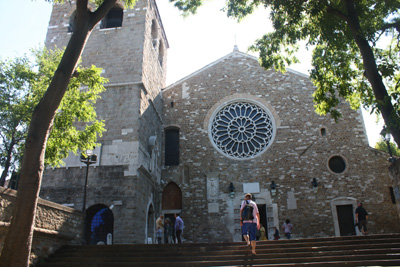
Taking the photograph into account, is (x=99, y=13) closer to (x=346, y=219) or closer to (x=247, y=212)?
(x=247, y=212)

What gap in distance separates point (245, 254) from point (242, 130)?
10.7 m

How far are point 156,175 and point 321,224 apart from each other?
27.3 ft

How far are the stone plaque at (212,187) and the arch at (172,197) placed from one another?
59.9 inches

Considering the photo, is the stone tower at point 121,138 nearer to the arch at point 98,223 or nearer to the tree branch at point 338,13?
the arch at point 98,223

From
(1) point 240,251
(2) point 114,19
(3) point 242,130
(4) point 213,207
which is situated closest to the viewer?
(1) point 240,251

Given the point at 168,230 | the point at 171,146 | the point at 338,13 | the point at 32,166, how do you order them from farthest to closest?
the point at 171,146 < the point at 168,230 < the point at 338,13 < the point at 32,166

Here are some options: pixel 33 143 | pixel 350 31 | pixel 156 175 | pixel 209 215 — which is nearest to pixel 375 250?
pixel 350 31

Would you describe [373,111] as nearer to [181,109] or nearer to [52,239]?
[52,239]

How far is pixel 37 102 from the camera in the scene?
12.1m

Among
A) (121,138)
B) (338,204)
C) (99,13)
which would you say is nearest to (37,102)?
(121,138)

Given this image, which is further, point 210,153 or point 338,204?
point 210,153

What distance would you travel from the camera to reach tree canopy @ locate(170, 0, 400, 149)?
879cm

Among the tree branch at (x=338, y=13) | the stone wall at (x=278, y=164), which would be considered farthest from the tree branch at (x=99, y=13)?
the stone wall at (x=278, y=164)

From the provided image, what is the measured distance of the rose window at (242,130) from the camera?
725 inches
